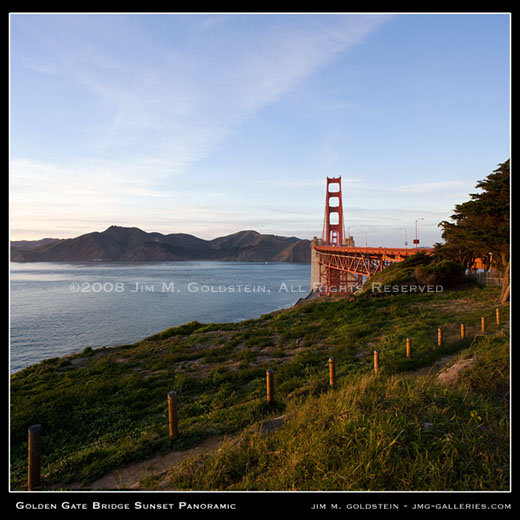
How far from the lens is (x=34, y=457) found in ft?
11.3

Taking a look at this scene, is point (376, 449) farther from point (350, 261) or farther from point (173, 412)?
point (350, 261)

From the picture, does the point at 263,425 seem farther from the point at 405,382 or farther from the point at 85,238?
the point at 85,238

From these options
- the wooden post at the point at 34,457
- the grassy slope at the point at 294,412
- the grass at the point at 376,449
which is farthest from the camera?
the wooden post at the point at 34,457

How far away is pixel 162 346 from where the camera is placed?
12.8 m

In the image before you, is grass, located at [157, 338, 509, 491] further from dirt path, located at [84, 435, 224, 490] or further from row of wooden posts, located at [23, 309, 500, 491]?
row of wooden posts, located at [23, 309, 500, 491]

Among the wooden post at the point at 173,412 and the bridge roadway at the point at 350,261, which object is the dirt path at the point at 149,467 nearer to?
the wooden post at the point at 173,412

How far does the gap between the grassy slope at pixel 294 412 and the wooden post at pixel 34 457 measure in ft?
1.08

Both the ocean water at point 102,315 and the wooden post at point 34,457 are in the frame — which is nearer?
the wooden post at point 34,457

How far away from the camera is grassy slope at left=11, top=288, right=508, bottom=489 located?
284cm

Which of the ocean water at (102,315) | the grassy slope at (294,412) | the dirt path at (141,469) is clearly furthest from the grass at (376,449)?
the ocean water at (102,315)

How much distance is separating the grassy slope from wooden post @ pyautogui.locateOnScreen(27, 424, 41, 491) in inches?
13.0

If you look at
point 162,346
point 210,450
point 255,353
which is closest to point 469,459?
point 210,450

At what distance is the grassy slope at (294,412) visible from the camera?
2.84m
